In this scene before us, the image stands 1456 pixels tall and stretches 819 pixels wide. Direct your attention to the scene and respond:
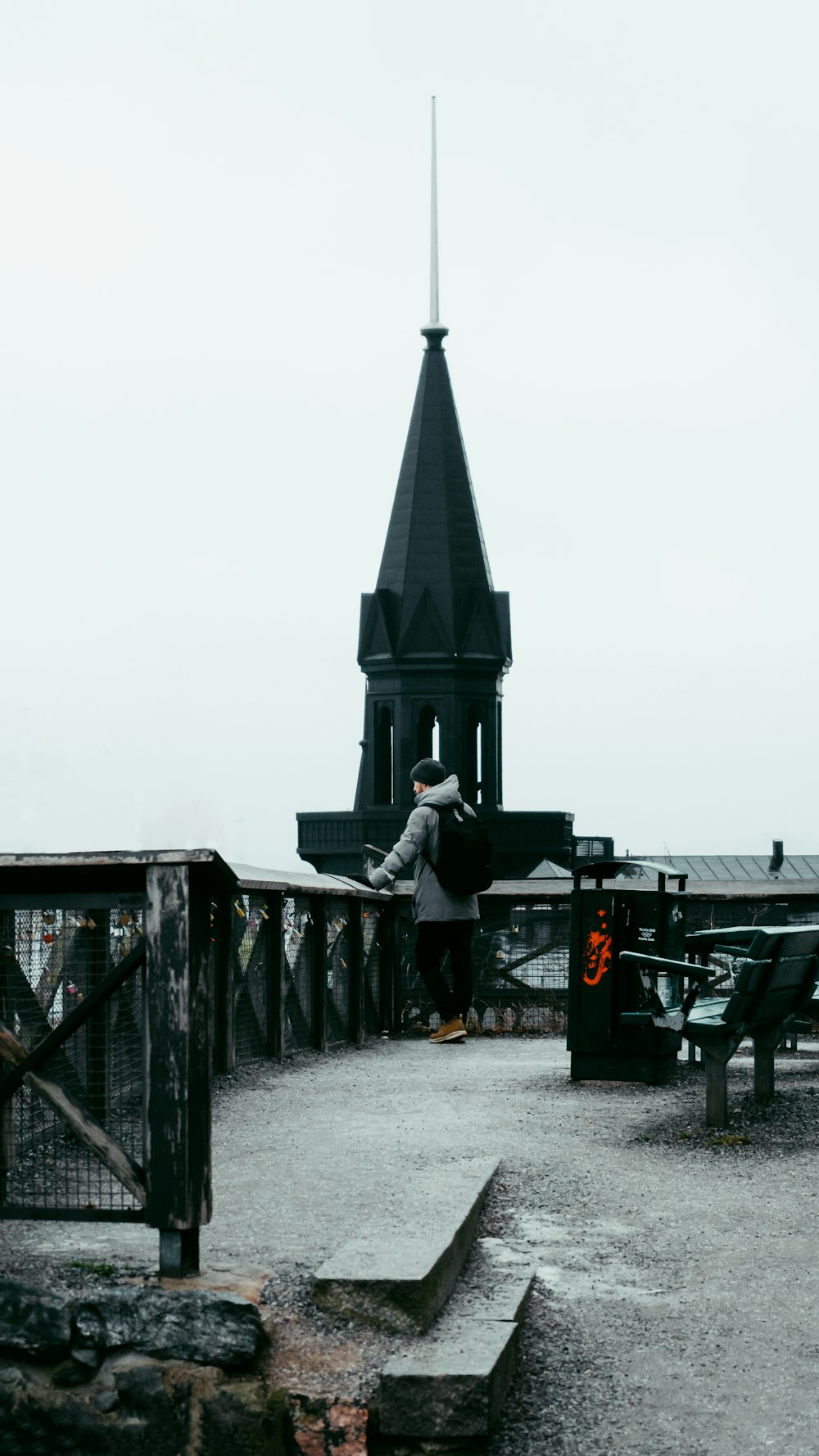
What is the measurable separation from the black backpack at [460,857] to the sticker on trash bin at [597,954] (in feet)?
6.77

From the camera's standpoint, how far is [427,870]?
42.6 feet

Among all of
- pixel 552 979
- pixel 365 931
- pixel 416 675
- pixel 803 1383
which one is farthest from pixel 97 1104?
pixel 416 675

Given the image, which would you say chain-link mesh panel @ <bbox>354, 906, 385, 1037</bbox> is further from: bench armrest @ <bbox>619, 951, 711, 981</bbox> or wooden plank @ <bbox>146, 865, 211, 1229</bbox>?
wooden plank @ <bbox>146, 865, 211, 1229</bbox>

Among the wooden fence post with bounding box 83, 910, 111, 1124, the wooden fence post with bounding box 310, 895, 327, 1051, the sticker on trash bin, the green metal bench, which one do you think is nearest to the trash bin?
the sticker on trash bin

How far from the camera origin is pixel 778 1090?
35.2 feet

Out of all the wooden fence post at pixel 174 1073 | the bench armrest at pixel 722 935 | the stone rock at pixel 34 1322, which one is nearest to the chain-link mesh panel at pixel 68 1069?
the wooden fence post at pixel 174 1073

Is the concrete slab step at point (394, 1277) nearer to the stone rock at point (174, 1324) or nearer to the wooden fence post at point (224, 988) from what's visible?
the stone rock at point (174, 1324)

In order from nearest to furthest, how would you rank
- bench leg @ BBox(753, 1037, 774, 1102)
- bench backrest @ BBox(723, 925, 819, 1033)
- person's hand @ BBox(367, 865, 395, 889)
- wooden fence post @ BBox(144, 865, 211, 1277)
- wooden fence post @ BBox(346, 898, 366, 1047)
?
wooden fence post @ BBox(144, 865, 211, 1277) < bench backrest @ BBox(723, 925, 819, 1033) < bench leg @ BBox(753, 1037, 774, 1102) < person's hand @ BBox(367, 865, 395, 889) < wooden fence post @ BBox(346, 898, 366, 1047)

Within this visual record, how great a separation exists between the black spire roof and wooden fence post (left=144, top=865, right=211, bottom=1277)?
5648 centimetres

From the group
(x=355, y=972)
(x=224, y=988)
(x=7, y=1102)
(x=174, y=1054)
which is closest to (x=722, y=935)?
(x=224, y=988)

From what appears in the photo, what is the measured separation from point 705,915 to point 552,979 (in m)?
1.54

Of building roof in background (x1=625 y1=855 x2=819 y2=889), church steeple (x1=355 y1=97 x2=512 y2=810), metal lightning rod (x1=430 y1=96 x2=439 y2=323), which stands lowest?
building roof in background (x1=625 y1=855 x2=819 y2=889)

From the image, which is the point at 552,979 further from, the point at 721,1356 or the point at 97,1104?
the point at 721,1356

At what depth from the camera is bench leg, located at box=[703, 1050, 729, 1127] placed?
29.2 feet
